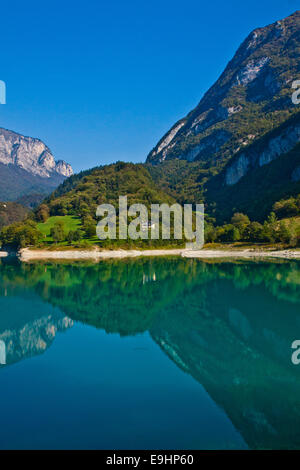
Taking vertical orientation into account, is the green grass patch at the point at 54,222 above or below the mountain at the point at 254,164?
below

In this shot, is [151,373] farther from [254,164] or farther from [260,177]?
[254,164]

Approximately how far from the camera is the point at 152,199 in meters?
111

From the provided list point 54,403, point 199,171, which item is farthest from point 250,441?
point 199,171

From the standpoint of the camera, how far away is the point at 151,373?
489 inches

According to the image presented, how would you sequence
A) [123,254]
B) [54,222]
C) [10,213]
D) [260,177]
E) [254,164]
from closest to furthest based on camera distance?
[123,254] < [54,222] < [260,177] < [254,164] < [10,213]

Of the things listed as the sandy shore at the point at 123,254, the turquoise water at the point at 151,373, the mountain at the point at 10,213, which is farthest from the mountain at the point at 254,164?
the turquoise water at the point at 151,373

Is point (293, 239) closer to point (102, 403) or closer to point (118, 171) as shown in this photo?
point (102, 403)

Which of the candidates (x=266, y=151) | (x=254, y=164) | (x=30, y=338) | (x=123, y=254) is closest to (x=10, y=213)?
(x=123, y=254)

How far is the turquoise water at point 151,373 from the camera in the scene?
26.9ft

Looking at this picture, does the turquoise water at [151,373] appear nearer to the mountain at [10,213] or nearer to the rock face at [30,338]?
the rock face at [30,338]

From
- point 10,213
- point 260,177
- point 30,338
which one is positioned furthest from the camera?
point 10,213

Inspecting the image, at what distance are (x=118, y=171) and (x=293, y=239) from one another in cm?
8717

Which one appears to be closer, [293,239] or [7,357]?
[7,357]
